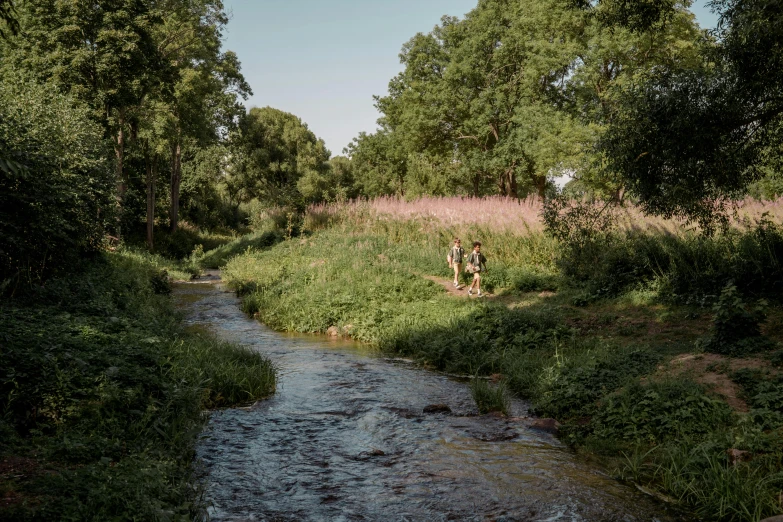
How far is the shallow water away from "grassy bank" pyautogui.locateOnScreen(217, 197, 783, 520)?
27.1 inches

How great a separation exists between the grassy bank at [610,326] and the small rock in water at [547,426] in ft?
0.66

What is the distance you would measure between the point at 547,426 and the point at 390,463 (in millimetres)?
2388

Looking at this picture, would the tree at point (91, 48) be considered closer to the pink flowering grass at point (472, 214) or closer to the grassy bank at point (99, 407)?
the pink flowering grass at point (472, 214)

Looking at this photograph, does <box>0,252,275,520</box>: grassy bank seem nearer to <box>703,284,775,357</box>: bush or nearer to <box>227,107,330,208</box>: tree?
<box>703,284,775,357</box>: bush

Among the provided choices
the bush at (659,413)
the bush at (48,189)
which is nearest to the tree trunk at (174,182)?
the bush at (48,189)

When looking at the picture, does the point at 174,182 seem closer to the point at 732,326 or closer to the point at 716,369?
the point at 732,326

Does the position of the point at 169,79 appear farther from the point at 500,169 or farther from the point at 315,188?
the point at 315,188

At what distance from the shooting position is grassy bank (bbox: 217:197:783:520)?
5695 millimetres

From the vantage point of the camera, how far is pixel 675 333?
32.9ft

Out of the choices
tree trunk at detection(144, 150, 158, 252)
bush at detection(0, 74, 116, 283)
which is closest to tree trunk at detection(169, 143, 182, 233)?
tree trunk at detection(144, 150, 158, 252)

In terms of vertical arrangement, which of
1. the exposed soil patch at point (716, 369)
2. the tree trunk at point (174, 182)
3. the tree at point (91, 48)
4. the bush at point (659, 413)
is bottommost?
the bush at point (659, 413)

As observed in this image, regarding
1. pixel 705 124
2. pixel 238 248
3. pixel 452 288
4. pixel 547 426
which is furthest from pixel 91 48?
pixel 547 426

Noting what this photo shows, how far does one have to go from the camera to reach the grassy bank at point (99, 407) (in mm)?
3980

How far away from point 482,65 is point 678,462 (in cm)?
3369
